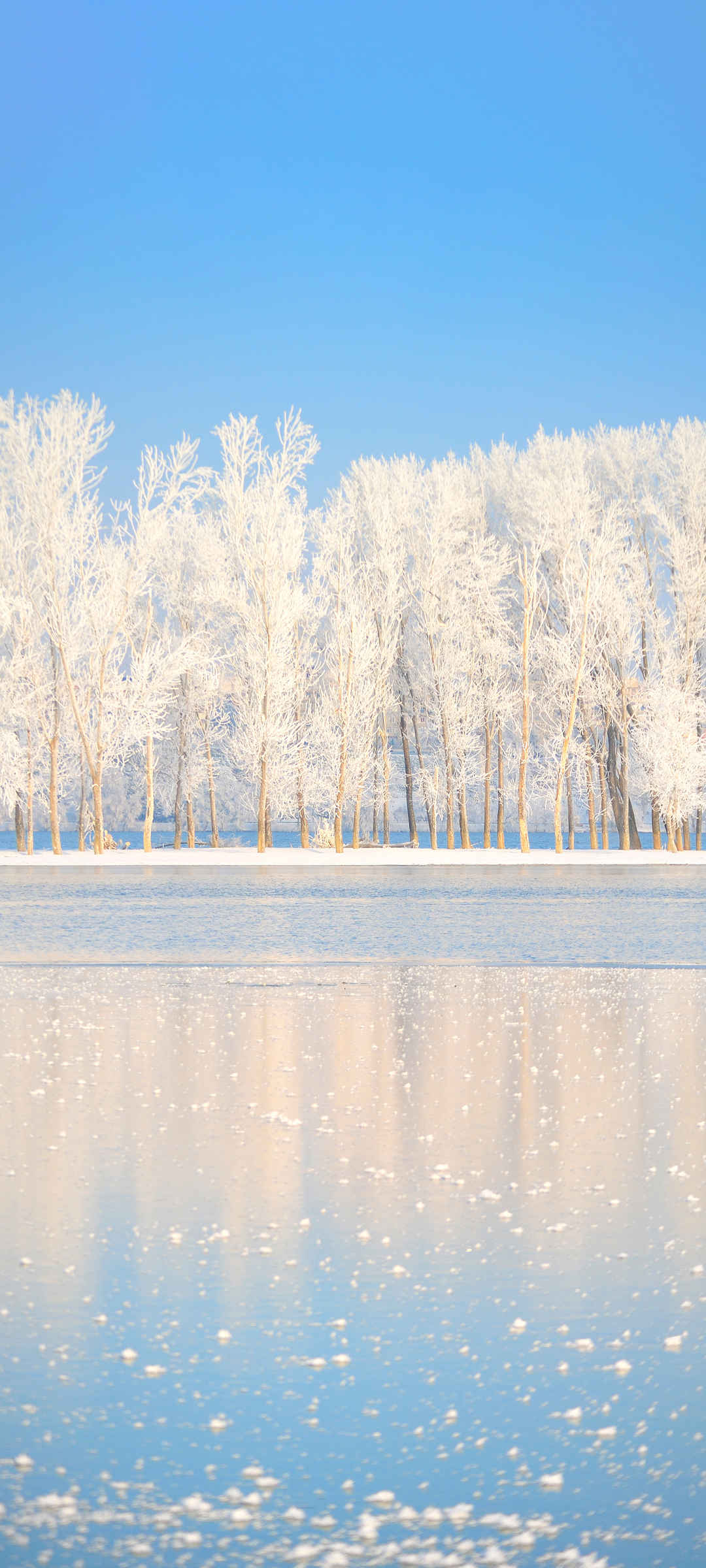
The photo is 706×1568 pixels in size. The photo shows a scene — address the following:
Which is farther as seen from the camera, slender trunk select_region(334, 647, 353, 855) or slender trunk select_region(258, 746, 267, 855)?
slender trunk select_region(334, 647, 353, 855)

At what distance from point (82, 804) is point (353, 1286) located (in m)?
45.5

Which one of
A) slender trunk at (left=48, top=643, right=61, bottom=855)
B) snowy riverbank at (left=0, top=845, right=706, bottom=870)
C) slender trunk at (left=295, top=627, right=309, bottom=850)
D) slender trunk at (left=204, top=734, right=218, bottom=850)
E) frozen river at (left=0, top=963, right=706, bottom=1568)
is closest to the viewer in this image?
frozen river at (left=0, top=963, right=706, bottom=1568)

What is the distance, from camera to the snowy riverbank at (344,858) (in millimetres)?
41000

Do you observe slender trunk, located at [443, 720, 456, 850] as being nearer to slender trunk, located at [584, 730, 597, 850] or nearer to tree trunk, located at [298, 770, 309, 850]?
slender trunk, located at [584, 730, 597, 850]

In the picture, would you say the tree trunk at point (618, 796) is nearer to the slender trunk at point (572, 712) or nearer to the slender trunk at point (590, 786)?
the slender trunk at point (590, 786)

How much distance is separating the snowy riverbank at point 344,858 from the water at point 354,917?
519 cm

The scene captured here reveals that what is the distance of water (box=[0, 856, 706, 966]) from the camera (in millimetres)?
15992

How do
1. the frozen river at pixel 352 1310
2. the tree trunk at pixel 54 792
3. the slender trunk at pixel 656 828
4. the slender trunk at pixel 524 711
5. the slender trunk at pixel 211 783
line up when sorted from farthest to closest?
1. the slender trunk at pixel 211 783
2. the slender trunk at pixel 656 828
3. the slender trunk at pixel 524 711
4. the tree trunk at pixel 54 792
5. the frozen river at pixel 352 1310

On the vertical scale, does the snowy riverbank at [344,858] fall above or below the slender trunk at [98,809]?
below

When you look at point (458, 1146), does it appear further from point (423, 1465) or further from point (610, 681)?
point (610, 681)

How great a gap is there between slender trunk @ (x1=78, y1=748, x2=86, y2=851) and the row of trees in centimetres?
18

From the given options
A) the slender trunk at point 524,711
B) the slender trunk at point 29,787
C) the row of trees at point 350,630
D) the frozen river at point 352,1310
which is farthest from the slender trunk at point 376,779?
the frozen river at point 352,1310

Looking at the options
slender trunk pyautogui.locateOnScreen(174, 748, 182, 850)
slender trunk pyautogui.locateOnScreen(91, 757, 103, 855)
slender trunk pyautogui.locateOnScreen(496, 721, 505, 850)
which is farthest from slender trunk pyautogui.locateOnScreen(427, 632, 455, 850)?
slender trunk pyautogui.locateOnScreen(91, 757, 103, 855)

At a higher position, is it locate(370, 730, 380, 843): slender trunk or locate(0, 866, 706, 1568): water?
locate(370, 730, 380, 843): slender trunk
